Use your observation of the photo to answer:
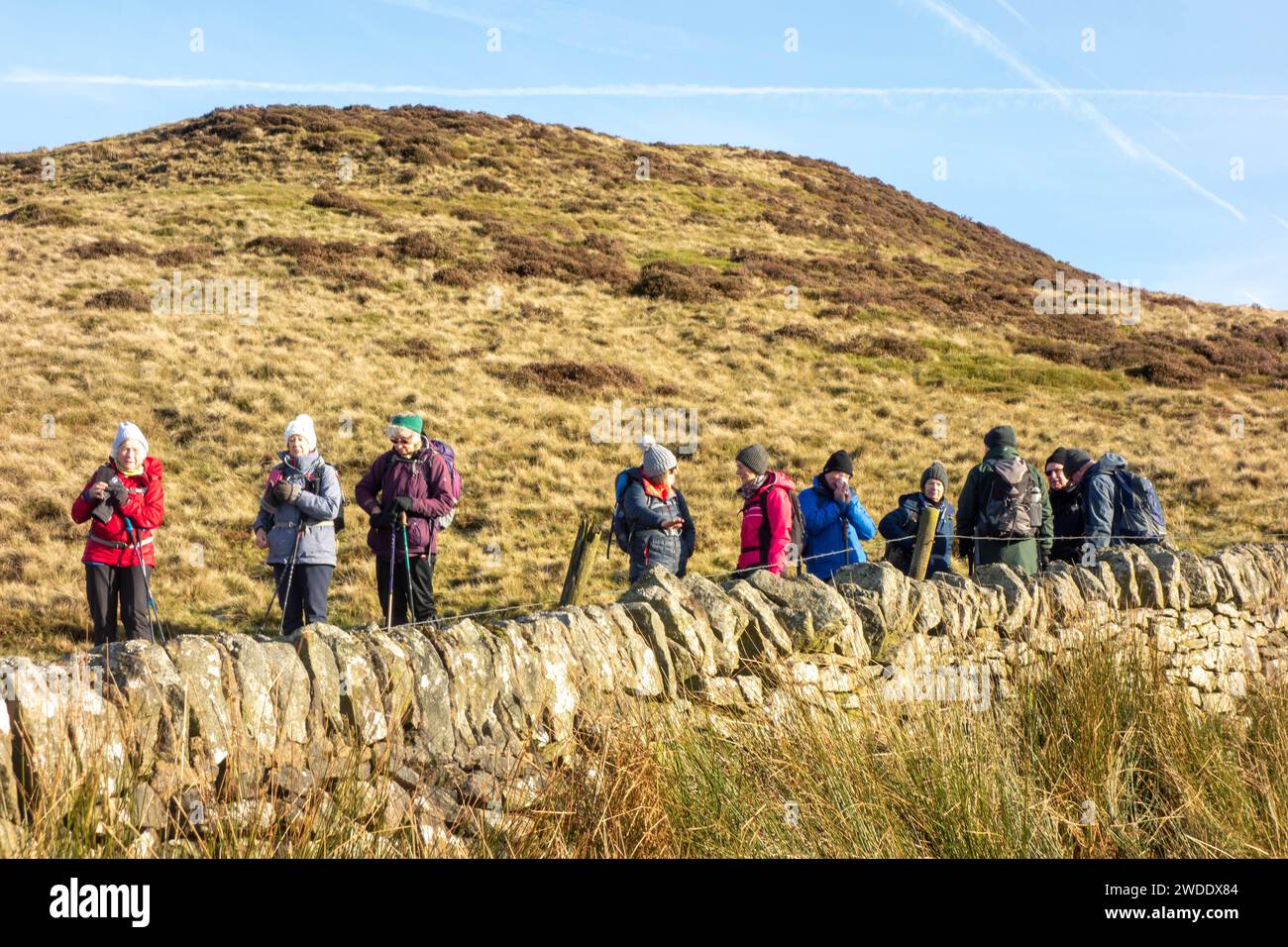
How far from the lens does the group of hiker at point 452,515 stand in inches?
257

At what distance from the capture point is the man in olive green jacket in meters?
6.91

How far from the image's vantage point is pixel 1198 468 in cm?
1766

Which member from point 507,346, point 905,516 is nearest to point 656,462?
point 905,516

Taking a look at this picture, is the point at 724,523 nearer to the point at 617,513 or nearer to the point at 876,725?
the point at 617,513

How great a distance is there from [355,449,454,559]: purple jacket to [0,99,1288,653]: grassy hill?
2878mm

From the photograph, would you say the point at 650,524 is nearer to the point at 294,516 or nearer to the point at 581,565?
the point at 581,565

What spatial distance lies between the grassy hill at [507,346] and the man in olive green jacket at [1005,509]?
3680mm

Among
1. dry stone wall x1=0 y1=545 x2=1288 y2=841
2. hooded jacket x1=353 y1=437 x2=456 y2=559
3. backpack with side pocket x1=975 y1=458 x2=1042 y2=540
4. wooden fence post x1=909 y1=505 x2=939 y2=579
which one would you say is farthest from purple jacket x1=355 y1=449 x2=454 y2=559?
backpack with side pocket x1=975 y1=458 x2=1042 y2=540

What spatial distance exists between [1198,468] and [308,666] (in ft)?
60.7

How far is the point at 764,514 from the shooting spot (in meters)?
6.45

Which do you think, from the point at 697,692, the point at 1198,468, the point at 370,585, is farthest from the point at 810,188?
the point at 697,692

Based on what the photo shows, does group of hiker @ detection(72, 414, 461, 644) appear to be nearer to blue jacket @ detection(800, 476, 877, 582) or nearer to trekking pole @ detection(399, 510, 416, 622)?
trekking pole @ detection(399, 510, 416, 622)

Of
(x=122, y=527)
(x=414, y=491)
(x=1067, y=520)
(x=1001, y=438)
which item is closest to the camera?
(x=122, y=527)

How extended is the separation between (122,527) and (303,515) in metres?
1.35
